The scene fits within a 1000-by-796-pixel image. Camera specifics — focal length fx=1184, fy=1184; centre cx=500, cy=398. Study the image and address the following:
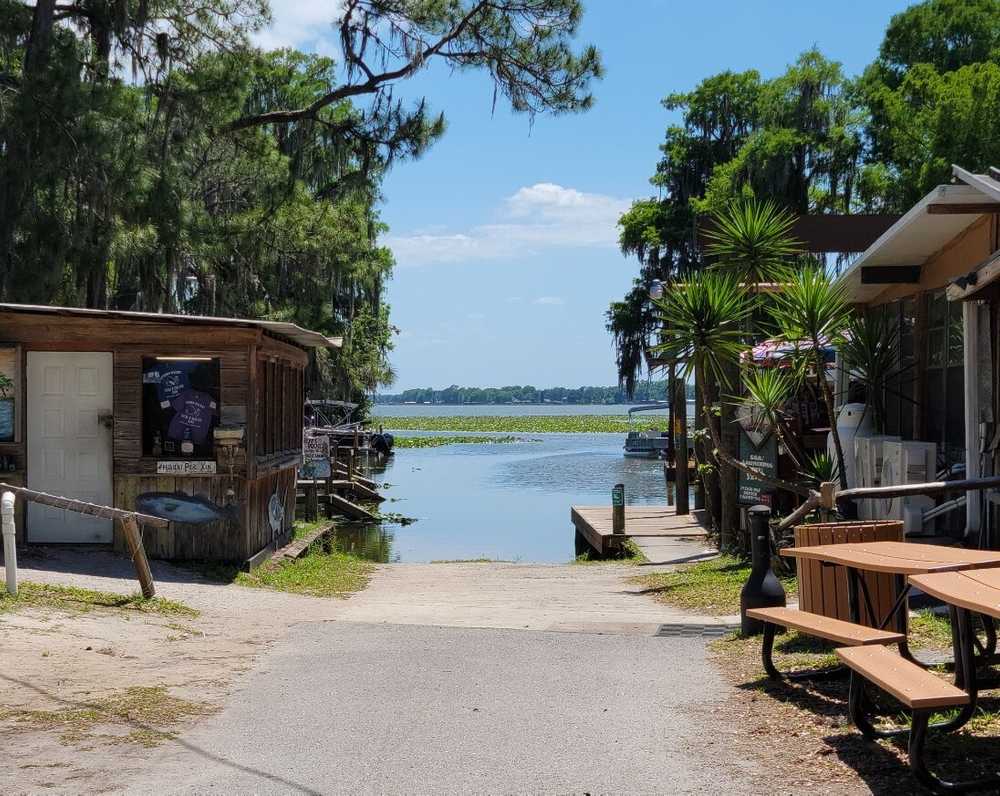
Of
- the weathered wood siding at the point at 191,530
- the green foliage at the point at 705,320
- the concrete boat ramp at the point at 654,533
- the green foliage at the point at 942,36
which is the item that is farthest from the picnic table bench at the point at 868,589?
the green foliage at the point at 942,36

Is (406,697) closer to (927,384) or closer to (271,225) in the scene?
(927,384)

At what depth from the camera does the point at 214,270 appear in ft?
92.0

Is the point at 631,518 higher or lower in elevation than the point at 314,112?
lower

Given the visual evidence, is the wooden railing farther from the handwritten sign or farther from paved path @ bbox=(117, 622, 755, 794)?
the handwritten sign

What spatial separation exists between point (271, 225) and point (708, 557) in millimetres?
16455

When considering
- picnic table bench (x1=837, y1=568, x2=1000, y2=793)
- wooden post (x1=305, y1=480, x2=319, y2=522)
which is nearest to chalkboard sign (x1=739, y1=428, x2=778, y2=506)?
picnic table bench (x1=837, y1=568, x2=1000, y2=793)

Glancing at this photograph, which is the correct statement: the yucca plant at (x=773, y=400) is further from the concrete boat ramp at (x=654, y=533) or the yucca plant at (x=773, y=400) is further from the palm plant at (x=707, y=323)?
the concrete boat ramp at (x=654, y=533)

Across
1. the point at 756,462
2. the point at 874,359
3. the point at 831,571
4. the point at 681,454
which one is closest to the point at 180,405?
the point at 756,462

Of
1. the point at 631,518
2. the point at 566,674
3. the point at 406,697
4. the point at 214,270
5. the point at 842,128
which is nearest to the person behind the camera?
the point at 406,697

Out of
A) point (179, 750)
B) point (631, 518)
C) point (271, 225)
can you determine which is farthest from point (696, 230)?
point (271, 225)

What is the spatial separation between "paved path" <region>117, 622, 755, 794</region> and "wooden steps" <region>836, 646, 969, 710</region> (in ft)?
2.23

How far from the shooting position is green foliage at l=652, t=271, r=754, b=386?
12828mm

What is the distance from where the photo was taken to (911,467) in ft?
36.4

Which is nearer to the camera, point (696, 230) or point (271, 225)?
point (696, 230)
